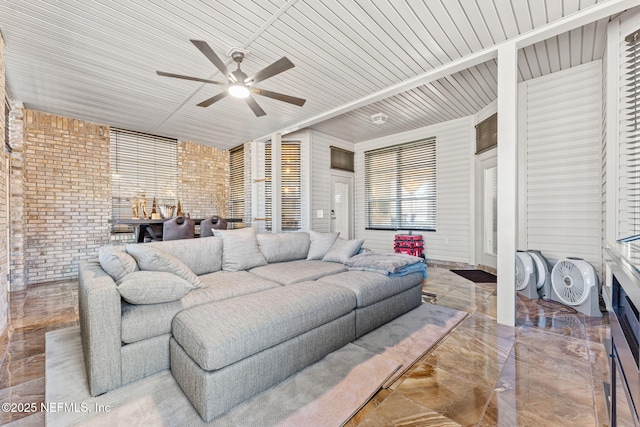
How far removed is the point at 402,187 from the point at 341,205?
1.49 metres

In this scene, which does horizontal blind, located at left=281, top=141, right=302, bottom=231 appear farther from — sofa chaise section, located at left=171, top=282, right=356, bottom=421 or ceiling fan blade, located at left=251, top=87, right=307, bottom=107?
sofa chaise section, located at left=171, top=282, right=356, bottom=421

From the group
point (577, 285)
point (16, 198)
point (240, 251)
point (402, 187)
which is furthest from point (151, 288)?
point (402, 187)

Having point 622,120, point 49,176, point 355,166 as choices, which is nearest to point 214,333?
point 622,120

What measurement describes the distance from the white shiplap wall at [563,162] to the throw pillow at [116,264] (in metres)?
4.76

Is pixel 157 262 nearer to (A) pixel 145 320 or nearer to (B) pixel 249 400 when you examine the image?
(A) pixel 145 320

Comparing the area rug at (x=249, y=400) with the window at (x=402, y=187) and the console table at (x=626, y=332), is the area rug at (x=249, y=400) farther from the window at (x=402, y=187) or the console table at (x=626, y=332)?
the window at (x=402, y=187)

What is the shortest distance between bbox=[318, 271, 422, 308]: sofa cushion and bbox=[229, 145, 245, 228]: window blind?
4631 millimetres

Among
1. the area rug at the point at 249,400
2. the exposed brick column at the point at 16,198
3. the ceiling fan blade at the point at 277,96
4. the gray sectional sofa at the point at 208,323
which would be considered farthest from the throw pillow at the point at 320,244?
the exposed brick column at the point at 16,198

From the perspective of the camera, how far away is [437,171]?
5.85m

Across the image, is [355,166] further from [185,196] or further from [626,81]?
[626,81]

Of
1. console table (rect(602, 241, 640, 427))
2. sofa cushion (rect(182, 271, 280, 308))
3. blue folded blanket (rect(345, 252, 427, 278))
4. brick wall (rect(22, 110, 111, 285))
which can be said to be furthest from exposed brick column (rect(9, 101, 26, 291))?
console table (rect(602, 241, 640, 427))

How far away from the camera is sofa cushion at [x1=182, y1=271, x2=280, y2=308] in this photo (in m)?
2.13

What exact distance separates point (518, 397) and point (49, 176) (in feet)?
21.8

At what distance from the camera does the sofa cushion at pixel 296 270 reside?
2756mm
